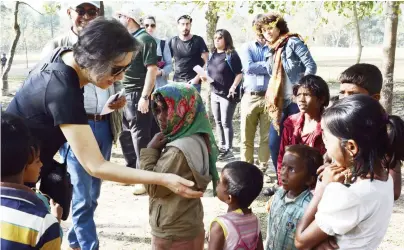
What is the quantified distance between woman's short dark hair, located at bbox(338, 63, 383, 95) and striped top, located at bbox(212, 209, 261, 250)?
1157 mm

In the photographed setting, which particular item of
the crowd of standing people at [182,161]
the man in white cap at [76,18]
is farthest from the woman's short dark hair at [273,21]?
the man in white cap at [76,18]

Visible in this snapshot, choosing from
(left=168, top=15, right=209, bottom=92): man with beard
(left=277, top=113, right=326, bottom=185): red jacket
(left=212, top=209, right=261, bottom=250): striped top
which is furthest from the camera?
(left=168, top=15, right=209, bottom=92): man with beard

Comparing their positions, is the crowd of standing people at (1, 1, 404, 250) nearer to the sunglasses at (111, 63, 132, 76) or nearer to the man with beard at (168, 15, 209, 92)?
the sunglasses at (111, 63, 132, 76)

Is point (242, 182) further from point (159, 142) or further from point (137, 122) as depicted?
point (137, 122)

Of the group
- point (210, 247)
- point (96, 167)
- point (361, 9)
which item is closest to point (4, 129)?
point (96, 167)

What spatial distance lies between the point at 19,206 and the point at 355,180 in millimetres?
1199

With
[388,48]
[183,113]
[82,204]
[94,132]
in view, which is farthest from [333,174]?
[388,48]

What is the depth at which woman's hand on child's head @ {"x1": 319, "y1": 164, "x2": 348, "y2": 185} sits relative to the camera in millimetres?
1863

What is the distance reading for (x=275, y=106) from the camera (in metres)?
4.45

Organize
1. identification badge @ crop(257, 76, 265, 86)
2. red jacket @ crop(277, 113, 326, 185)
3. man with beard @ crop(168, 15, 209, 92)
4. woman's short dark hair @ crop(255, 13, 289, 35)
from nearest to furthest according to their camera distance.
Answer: red jacket @ crop(277, 113, 326, 185) → woman's short dark hair @ crop(255, 13, 289, 35) → identification badge @ crop(257, 76, 265, 86) → man with beard @ crop(168, 15, 209, 92)

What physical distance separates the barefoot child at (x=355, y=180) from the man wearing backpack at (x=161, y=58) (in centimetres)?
467

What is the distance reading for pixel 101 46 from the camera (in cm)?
208

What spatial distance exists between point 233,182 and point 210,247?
338 mm

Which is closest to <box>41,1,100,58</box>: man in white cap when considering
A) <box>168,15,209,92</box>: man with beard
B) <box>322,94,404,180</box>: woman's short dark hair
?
<box>322,94,404,180</box>: woman's short dark hair
